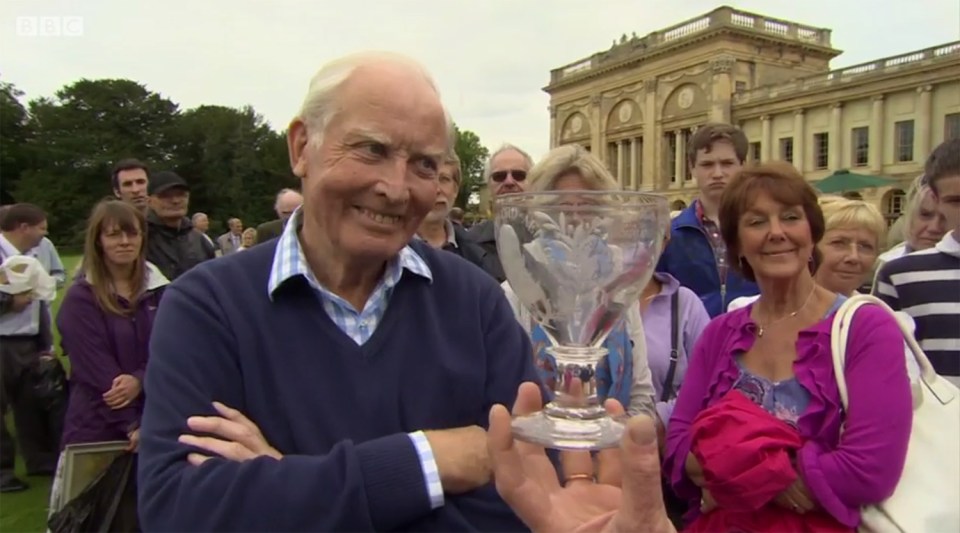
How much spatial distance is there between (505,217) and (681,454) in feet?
3.70

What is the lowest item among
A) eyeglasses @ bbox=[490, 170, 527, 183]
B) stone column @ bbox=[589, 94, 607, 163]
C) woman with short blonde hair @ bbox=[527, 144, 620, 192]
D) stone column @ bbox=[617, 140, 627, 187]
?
woman with short blonde hair @ bbox=[527, 144, 620, 192]

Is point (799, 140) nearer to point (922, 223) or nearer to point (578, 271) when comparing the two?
point (922, 223)

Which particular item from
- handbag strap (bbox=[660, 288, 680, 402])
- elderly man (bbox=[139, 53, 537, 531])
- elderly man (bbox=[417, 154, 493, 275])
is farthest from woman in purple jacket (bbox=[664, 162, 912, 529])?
elderly man (bbox=[417, 154, 493, 275])

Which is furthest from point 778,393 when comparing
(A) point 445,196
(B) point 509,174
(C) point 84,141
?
(C) point 84,141

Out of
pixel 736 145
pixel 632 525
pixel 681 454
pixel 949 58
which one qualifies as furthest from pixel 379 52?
pixel 949 58

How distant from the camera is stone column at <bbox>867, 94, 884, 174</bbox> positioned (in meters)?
36.0

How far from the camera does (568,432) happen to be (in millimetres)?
1284

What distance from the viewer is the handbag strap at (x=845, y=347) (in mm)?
1955

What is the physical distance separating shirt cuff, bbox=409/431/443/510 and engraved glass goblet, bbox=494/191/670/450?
0.69ft

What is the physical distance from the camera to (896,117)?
35.5m

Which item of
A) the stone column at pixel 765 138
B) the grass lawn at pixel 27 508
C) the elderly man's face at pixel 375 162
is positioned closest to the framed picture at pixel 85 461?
the grass lawn at pixel 27 508

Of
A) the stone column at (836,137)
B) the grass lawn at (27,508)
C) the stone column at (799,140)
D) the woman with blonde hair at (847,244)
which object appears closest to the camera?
the woman with blonde hair at (847,244)

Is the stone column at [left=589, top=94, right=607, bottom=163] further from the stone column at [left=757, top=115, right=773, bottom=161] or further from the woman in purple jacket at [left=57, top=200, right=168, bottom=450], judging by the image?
the woman in purple jacket at [left=57, top=200, right=168, bottom=450]

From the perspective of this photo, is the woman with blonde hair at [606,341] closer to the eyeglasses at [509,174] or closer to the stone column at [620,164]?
the eyeglasses at [509,174]
